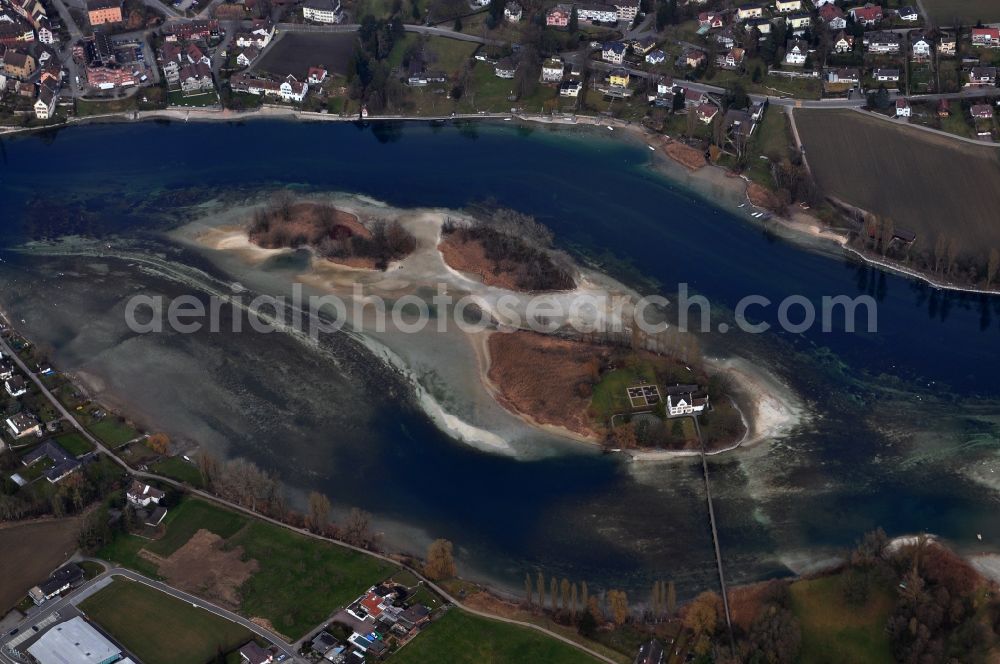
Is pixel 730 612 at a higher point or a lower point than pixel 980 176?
lower

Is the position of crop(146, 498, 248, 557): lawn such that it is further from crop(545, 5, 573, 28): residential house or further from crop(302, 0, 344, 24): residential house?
crop(545, 5, 573, 28): residential house

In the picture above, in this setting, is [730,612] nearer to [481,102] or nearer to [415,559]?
[415,559]

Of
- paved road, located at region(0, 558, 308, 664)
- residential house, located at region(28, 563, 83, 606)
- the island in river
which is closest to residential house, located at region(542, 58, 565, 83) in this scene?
the island in river

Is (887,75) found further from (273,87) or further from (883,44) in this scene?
(273,87)

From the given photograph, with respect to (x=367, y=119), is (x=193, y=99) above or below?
above

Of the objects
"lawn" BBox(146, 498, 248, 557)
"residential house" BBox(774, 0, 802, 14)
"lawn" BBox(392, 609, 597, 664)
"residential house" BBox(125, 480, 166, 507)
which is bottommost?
"lawn" BBox(392, 609, 597, 664)

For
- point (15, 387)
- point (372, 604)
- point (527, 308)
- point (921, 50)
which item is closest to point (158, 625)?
point (372, 604)

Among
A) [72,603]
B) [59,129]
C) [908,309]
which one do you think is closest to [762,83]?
[908,309]
